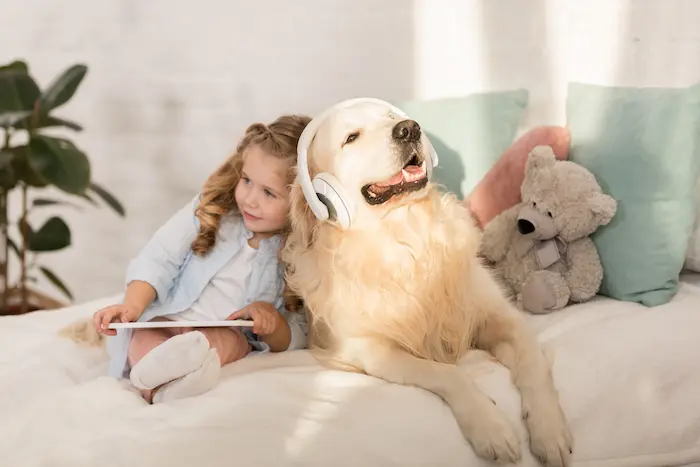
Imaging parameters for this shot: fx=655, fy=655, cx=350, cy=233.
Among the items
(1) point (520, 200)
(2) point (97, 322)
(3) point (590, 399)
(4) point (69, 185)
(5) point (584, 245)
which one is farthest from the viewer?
(4) point (69, 185)

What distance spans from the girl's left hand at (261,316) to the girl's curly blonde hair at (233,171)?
0.54 feet

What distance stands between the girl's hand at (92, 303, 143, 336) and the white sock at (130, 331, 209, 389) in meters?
0.16

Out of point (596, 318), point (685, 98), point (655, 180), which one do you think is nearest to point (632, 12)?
point (685, 98)

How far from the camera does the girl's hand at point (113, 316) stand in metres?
1.22

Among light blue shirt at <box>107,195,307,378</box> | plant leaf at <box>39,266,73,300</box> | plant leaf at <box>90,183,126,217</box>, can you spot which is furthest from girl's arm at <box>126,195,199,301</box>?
plant leaf at <box>39,266,73,300</box>

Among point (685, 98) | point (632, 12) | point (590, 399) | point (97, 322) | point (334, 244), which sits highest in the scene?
point (632, 12)

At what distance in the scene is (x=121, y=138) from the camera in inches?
84.7

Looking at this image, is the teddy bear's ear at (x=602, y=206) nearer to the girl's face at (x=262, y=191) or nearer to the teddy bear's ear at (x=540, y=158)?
the teddy bear's ear at (x=540, y=158)

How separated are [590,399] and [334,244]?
1.72ft

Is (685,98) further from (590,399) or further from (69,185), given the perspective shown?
(69,185)

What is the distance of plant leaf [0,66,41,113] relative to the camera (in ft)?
5.83

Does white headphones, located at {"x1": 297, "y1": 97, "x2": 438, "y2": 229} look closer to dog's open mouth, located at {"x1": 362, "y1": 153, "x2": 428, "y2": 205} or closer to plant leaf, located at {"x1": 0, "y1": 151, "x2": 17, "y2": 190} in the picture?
dog's open mouth, located at {"x1": 362, "y1": 153, "x2": 428, "y2": 205}

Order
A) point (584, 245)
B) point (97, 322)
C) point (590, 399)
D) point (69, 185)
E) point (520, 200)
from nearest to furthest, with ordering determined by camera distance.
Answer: point (590, 399), point (97, 322), point (584, 245), point (520, 200), point (69, 185)

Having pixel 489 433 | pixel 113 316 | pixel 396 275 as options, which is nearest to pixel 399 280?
→ pixel 396 275
